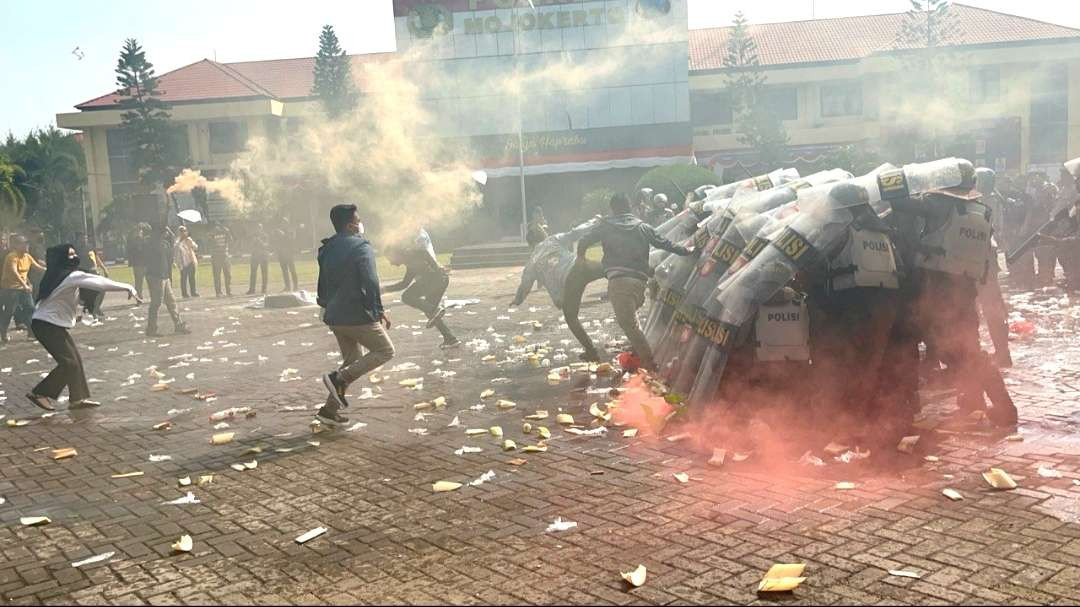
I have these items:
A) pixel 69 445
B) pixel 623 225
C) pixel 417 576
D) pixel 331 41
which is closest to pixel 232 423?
pixel 69 445

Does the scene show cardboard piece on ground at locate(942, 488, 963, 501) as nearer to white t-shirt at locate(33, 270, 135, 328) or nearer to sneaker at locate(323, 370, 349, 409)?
sneaker at locate(323, 370, 349, 409)

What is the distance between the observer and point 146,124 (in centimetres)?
5588

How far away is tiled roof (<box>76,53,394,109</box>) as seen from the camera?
60.2 metres

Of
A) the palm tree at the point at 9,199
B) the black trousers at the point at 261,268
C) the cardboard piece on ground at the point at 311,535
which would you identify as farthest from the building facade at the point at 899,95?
the cardboard piece on ground at the point at 311,535

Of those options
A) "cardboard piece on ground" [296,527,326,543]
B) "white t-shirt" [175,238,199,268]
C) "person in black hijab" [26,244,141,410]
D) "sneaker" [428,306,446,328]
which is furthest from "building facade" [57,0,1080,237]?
"cardboard piece on ground" [296,527,326,543]

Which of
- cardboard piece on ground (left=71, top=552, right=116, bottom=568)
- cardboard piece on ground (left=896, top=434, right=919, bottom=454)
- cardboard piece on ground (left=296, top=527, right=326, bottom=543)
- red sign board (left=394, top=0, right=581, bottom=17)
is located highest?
red sign board (left=394, top=0, right=581, bottom=17)

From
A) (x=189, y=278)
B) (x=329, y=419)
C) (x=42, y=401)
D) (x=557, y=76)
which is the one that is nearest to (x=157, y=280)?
(x=42, y=401)

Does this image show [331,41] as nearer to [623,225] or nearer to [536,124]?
[536,124]

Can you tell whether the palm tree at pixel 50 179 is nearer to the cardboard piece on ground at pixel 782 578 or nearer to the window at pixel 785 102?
the window at pixel 785 102

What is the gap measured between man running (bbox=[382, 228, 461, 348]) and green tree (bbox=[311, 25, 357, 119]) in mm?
42823

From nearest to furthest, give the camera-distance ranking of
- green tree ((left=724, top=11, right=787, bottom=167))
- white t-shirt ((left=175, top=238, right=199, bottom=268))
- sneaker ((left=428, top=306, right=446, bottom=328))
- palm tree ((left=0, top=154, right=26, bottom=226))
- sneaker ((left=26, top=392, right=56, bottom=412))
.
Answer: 1. sneaker ((left=26, top=392, right=56, bottom=412))
2. sneaker ((left=428, top=306, right=446, bottom=328))
3. white t-shirt ((left=175, top=238, right=199, bottom=268))
4. green tree ((left=724, top=11, right=787, bottom=167))
5. palm tree ((left=0, top=154, right=26, bottom=226))

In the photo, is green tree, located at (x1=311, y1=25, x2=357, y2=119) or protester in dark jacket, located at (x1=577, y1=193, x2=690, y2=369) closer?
protester in dark jacket, located at (x1=577, y1=193, x2=690, y2=369)

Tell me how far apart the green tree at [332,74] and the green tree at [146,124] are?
29.9ft

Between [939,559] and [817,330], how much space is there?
105 inches
